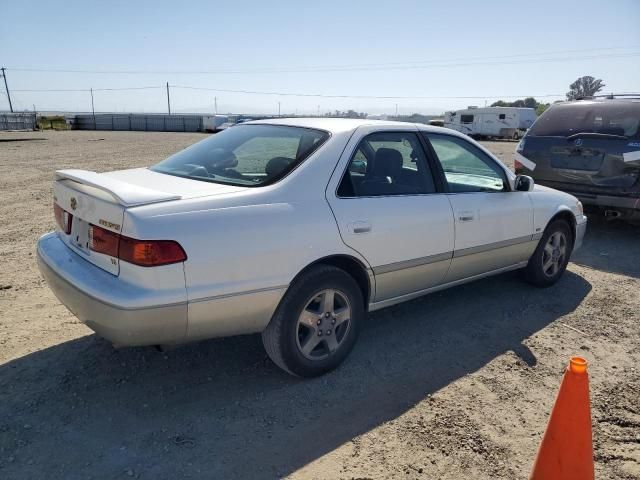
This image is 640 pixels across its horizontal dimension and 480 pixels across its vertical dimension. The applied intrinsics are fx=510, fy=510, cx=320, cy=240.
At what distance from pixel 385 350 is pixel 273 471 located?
146 centimetres

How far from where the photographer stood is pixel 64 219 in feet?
→ 10.5

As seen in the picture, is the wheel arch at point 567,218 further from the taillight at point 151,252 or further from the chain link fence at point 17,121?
the chain link fence at point 17,121

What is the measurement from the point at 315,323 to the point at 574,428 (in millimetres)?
1531

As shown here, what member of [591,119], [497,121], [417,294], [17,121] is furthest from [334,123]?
[17,121]

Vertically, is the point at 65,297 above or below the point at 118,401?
above

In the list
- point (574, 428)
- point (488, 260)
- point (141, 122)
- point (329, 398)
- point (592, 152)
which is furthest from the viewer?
point (141, 122)

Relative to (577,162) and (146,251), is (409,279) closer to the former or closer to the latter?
(146,251)

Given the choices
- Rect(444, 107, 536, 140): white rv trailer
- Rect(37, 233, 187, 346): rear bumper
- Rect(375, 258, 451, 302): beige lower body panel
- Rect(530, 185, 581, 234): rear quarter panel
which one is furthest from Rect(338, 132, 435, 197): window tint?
Rect(444, 107, 536, 140): white rv trailer

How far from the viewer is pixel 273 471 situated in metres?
2.46

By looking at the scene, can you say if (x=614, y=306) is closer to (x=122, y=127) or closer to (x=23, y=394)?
(x=23, y=394)

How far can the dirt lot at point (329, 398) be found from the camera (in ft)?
8.30

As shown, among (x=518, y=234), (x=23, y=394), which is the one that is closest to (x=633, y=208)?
(x=518, y=234)

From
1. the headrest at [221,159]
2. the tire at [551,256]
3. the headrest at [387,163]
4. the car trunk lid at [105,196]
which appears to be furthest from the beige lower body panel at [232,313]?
the tire at [551,256]

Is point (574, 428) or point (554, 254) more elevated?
point (574, 428)
